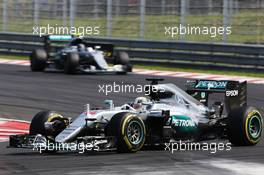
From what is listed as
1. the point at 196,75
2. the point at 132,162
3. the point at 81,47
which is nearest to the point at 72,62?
the point at 81,47

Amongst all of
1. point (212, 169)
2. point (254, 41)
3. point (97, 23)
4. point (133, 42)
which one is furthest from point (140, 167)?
point (97, 23)

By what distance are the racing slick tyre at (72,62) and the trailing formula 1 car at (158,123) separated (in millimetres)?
11040

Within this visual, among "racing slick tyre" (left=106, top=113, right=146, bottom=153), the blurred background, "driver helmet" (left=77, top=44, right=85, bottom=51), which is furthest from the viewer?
the blurred background

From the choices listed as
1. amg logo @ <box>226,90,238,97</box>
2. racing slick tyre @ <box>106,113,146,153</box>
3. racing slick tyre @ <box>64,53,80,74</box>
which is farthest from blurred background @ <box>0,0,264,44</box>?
racing slick tyre @ <box>106,113,146,153</box>

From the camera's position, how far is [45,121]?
11.2 m

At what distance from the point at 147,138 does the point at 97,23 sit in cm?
1771

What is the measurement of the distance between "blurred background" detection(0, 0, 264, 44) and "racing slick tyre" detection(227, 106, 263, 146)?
12.5 meters

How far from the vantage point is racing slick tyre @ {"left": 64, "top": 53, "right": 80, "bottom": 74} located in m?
23.3

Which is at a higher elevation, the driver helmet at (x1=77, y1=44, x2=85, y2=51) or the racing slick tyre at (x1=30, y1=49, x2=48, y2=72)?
the driver helmet at (x1=77, y1=44, x2=85, y2=51)

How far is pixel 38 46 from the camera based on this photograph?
29844 millimetres

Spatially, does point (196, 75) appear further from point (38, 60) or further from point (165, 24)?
point (38, 60)

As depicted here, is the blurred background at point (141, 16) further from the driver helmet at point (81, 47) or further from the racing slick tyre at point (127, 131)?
the racing slick tyre at point (127, 131)

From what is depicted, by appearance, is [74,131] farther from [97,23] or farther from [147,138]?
[97,23]

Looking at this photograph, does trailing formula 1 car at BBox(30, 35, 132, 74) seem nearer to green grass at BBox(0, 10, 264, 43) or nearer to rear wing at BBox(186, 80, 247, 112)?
green grass at BBox(0, 10, 264, 43)
